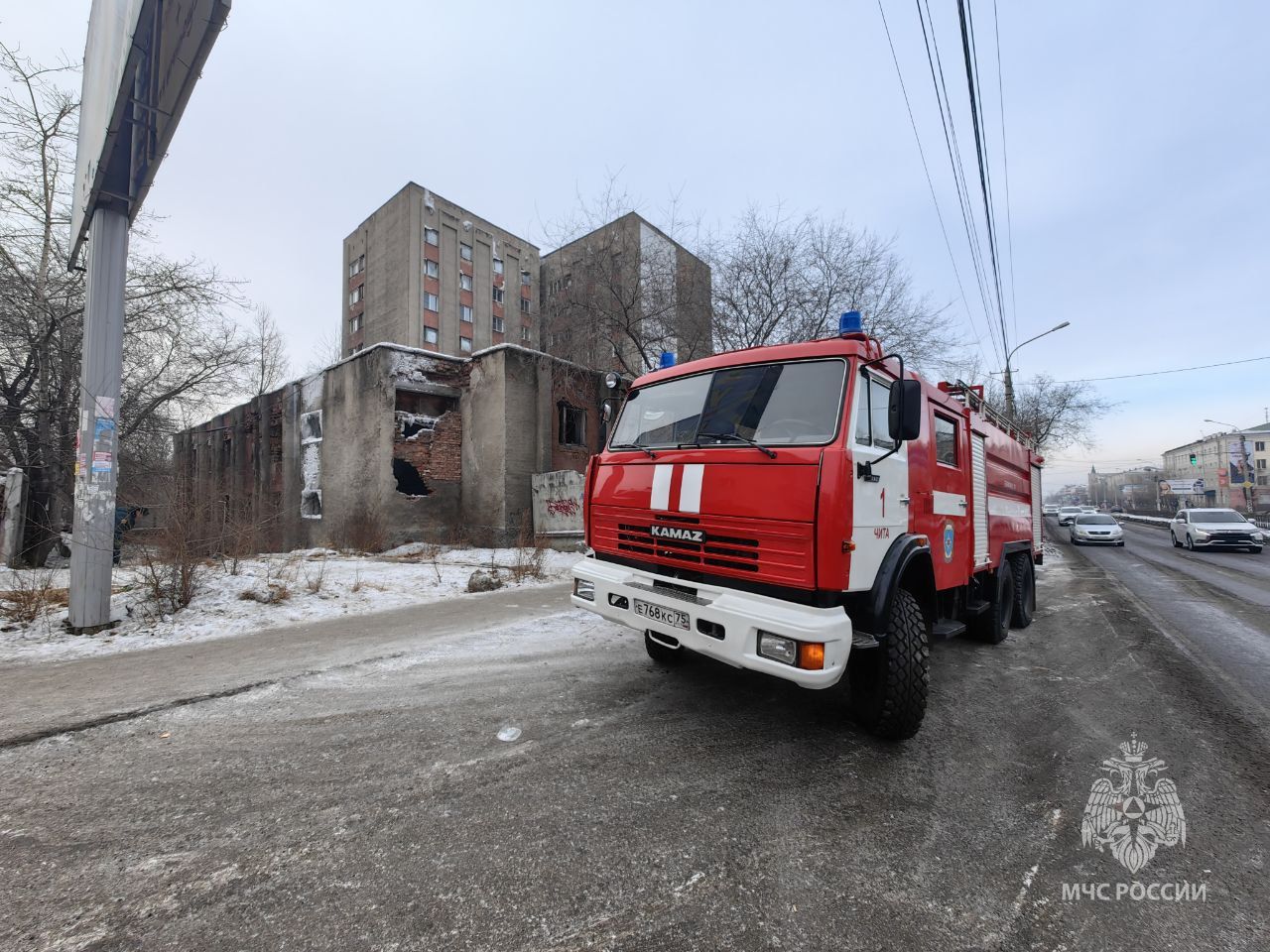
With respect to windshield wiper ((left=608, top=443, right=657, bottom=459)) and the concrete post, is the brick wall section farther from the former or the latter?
windshield wiper ((left=608, top=443, right=657, bottom=459))

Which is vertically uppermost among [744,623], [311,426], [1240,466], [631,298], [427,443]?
[631,298]

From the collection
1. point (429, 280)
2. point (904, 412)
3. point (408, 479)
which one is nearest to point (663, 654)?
point (904, 412)

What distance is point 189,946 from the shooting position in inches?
71.8

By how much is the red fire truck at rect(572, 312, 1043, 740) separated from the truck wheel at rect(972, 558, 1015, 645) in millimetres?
1587

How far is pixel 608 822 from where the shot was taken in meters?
2.55

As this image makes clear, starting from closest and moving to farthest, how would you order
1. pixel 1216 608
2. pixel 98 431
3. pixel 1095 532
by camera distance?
pixel 98 431
pixel 1216 608
pixel 1095 532

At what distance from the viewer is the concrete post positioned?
856cm

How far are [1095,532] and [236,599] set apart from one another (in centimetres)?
2797

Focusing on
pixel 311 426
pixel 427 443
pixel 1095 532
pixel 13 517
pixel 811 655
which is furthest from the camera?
pixel 1095 532

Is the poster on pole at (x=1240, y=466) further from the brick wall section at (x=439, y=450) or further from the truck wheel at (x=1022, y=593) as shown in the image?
the brick wall section at (x=439, y=450)

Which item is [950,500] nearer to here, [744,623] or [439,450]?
[744,623]

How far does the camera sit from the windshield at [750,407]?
339 centimetres

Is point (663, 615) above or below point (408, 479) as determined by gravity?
below

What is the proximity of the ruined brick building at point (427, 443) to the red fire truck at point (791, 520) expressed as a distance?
1132 cm
